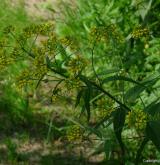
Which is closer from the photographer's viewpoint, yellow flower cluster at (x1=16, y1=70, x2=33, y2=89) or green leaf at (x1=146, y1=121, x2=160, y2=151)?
green leaf at (x1=146, y1=121, x2=160, y2=151)

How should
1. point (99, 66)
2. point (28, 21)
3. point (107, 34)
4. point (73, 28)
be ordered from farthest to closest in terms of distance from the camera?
point (28, 21), point (73, 28), point (99, 66), point (107, 34)

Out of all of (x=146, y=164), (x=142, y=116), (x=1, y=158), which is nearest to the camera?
(x=142, y=116)

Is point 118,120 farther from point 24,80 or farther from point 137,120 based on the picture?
point 24,80

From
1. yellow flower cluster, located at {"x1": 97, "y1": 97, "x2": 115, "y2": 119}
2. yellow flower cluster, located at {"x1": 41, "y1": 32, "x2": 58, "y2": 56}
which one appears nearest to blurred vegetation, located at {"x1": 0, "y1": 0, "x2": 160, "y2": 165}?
yellow flower cluster, located at {"x1": 97, "y1": 97, "x2": 115, "y2": 119}

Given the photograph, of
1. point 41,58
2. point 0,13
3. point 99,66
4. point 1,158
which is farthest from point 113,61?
point 41,58

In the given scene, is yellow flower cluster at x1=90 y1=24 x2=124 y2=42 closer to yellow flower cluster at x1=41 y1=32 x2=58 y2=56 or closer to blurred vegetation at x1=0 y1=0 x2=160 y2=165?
yellow flower cluster at x1=41 y1=32 x2=58 y2=56

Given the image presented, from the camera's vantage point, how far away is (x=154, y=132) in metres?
1.66

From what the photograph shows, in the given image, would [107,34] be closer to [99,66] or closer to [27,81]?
[27,81]

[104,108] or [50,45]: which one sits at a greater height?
[50,45]

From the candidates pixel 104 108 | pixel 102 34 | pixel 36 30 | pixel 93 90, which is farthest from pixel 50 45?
pixel 93 90

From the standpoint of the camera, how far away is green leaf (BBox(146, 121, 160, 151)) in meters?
1.65

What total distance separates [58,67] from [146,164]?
53.9 inches

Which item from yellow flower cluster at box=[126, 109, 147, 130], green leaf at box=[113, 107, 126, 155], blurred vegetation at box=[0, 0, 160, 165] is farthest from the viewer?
blurred vegetation at box=[0, 0, 160, 165]

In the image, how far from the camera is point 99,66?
13.1 ft
